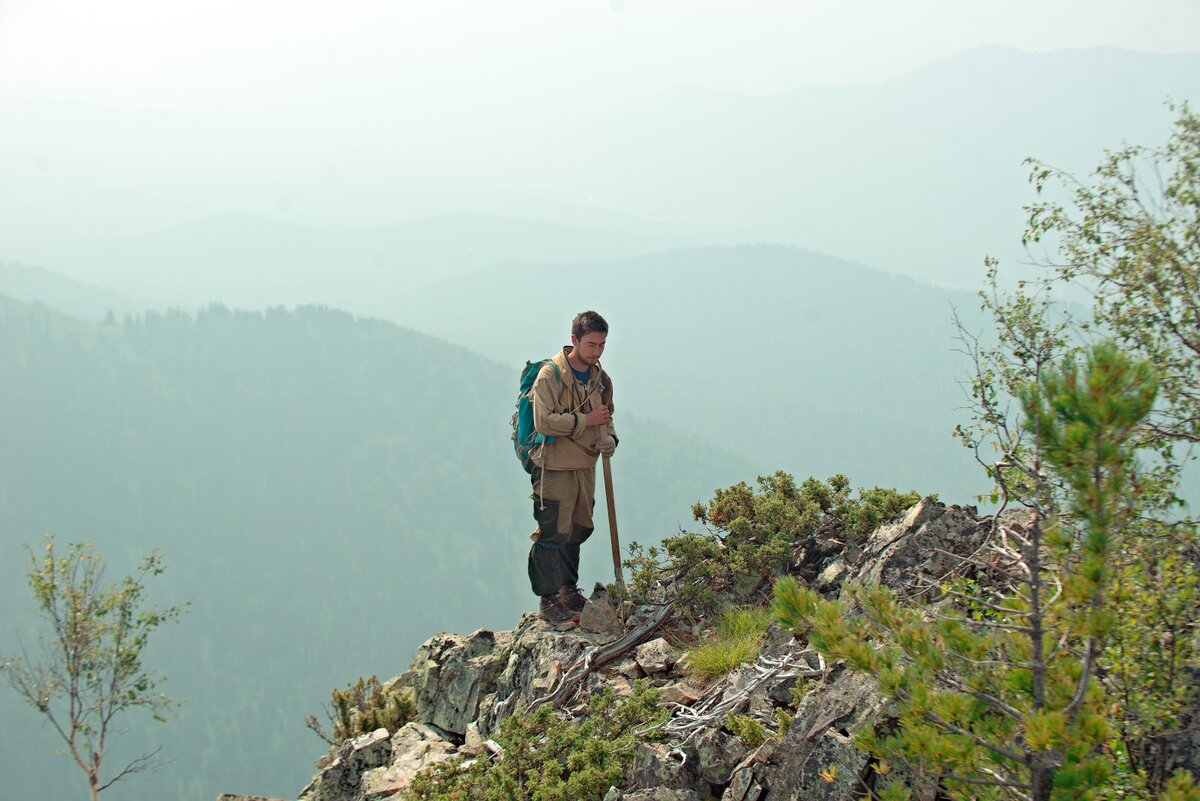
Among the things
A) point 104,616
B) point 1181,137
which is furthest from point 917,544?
point 104,616

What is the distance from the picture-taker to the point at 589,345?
8758 millimetres

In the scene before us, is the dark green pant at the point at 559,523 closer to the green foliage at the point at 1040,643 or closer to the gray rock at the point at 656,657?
the gray rock at the point at 656,657

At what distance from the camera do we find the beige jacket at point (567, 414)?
8750 millimetres

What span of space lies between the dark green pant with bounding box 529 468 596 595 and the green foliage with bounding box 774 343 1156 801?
5161mm

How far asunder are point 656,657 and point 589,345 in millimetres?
2917

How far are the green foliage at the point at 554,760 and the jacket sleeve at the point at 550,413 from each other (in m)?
2.45

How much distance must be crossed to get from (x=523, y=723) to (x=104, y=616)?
17.7 m

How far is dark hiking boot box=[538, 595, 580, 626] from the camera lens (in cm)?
942

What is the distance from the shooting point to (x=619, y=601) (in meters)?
9.24

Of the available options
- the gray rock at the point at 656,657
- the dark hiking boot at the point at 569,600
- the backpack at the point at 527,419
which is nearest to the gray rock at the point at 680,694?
the gray rock at the point at 656,657

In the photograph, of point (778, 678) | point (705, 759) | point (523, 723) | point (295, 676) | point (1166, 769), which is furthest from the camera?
point (295, 676)

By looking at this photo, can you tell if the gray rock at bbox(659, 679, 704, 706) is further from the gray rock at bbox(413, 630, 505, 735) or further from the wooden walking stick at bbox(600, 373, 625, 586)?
the gray rock at bbox(413, 630, 505, 735)

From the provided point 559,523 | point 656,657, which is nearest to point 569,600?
point 559,523

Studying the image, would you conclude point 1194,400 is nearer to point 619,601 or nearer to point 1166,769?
point 1166,769
